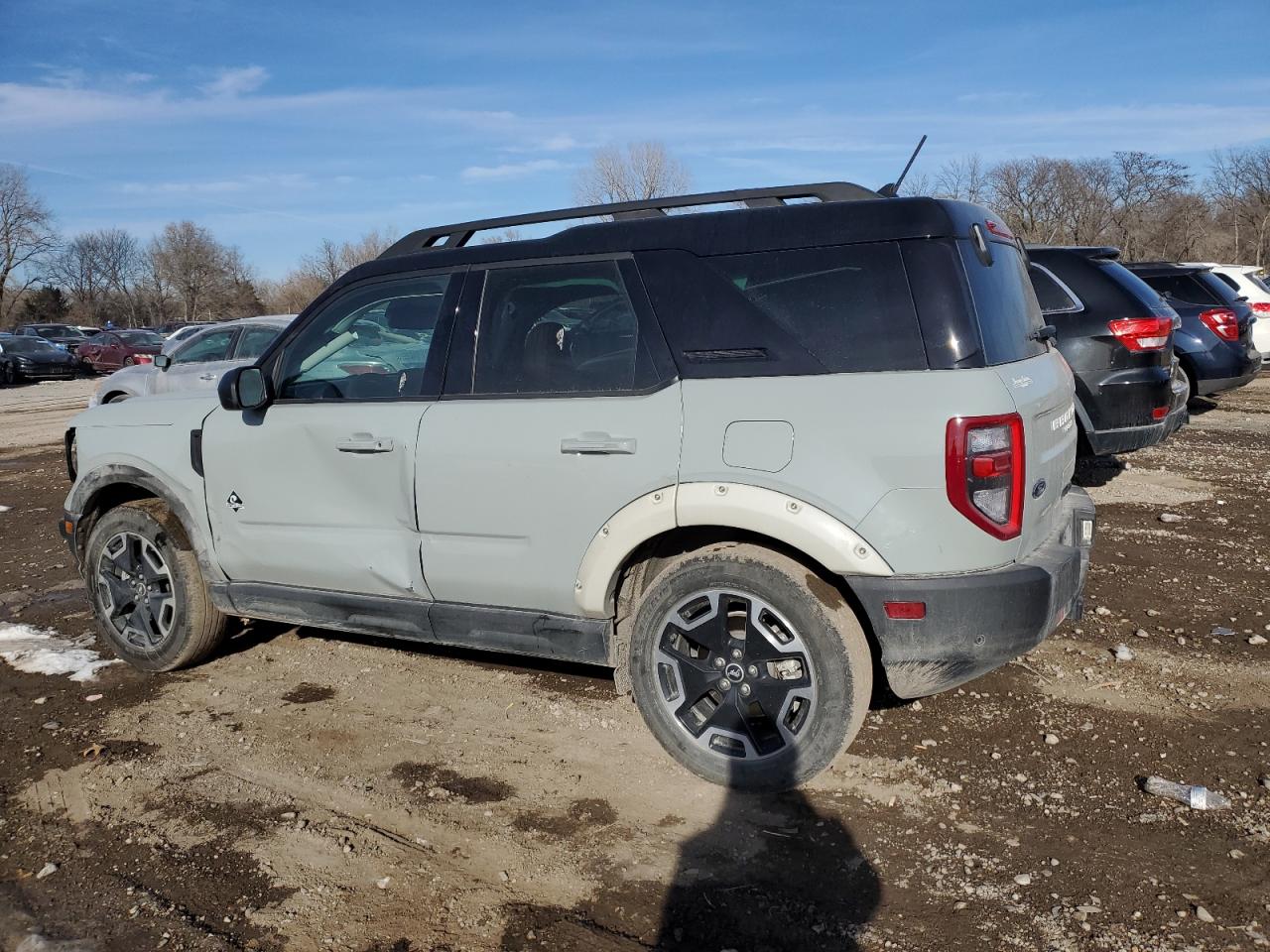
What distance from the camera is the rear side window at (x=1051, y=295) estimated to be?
7.15 metres

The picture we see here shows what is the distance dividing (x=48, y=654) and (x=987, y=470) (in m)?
4.82

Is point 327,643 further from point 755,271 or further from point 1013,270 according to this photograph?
point 1013,270

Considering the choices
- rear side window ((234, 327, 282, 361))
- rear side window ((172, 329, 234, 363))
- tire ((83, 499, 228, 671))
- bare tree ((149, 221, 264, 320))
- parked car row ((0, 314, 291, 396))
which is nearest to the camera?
tire ((83, 499, 228, 671))

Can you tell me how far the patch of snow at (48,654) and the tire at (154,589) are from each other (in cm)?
23

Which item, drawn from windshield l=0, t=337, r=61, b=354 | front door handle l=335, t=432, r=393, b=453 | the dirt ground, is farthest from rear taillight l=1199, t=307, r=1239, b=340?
windshield l=0, t=337, r=61, b=354

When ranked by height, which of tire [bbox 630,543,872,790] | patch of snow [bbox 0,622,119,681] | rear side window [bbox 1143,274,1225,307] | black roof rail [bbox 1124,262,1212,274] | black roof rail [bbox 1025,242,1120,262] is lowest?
patch of snow [bbox 0,622,119,681]

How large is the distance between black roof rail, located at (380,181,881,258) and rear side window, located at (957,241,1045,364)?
466mm

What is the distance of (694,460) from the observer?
3.45 metres

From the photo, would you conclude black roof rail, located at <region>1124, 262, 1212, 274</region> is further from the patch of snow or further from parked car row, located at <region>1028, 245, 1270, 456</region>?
the patch of snow

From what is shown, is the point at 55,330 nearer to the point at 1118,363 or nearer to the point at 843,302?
the point at 1118,363

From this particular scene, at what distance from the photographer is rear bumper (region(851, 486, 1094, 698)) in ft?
10.6

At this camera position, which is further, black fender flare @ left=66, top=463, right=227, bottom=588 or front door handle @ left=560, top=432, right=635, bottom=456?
black fender flare @ left=66, top=463, right=227, bottom=588

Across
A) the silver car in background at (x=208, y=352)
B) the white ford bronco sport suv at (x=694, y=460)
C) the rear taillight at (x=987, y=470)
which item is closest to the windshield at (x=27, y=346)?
the silver car in background at (x=208, y=352)

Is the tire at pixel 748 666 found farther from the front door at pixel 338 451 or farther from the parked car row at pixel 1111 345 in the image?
the parked car row at pixel 1111 345
